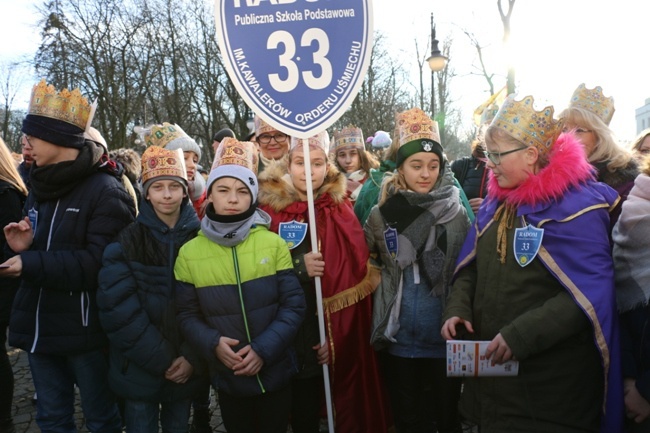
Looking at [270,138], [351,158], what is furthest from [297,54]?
[351,158]

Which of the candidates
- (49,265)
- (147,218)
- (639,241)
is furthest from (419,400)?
(49,265)

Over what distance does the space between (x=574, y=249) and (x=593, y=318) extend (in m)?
0.31

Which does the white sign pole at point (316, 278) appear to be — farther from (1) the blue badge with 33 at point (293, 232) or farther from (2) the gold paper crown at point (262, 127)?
(2) the gold paper crown at point (262, 127)

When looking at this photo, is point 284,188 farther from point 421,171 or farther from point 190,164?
point 190,164

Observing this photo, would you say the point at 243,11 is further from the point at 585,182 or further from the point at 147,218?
the point at 585,182

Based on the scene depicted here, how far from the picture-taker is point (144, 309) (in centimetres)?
270

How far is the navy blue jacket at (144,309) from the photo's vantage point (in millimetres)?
2625

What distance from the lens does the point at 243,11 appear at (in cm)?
265

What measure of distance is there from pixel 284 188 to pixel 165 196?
0.75 metres

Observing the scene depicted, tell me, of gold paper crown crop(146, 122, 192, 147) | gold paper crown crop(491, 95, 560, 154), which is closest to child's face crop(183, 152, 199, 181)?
gold paper crown crop(146, 122, 192, 147)

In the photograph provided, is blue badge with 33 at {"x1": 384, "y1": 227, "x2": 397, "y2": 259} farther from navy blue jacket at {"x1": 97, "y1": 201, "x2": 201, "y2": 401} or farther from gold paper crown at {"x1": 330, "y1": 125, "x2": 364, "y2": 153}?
gold paper crown at {"x1": 330, "y1": 125, "x2": 364, "y2": 153}

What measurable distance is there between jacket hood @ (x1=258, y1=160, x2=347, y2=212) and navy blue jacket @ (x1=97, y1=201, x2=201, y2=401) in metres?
0.58

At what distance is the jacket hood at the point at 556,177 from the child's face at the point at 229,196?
142 cm

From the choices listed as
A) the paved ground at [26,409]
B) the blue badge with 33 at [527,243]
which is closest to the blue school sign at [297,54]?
the blue badge with 33 at [527,243]
